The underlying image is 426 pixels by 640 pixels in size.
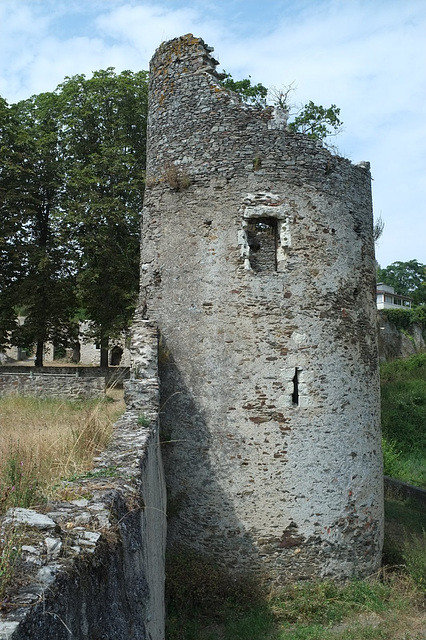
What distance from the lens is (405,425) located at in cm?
2000

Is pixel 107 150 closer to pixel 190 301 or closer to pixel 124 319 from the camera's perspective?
pixel 124 319

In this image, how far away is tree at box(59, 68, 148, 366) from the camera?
64.0ft

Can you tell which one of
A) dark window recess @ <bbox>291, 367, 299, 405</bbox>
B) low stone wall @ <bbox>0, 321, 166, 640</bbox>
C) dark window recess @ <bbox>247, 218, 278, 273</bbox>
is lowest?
low stone wall @ <bbox>0, 321, 166, 640</bbox>

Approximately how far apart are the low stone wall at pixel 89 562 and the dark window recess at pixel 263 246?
423 cm

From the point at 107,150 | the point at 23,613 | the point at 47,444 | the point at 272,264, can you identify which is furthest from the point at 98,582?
the point at 107,150

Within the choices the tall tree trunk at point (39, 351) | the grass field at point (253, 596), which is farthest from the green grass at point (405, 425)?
the tall tree trunk at point (39, 351)

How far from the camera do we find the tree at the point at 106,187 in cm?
1950

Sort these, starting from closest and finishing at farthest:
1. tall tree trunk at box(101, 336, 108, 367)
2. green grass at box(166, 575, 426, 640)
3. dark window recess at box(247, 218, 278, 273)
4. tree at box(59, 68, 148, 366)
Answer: green grass at box(166, 575, 426, 640)
dark window recess at box(247, 218, 278, 273)
tree at box(59, 68, 148, 366)
tall tree trunk at box(101, 336, 108, 367)

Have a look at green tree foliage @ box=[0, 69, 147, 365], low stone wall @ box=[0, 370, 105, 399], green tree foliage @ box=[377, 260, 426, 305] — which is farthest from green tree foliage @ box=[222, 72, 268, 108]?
green tree foliage @ box=[377, 260, 426, 305]

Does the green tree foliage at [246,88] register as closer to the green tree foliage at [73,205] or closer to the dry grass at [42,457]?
the green tree foliage at [73,205]

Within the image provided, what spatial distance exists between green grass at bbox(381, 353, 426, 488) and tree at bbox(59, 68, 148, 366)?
389 inches

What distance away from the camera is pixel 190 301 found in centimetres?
827

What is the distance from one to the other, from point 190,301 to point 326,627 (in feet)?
15.4

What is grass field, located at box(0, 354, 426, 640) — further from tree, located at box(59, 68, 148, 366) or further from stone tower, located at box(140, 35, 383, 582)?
tree, located at box(59, 68, 148, 366)
